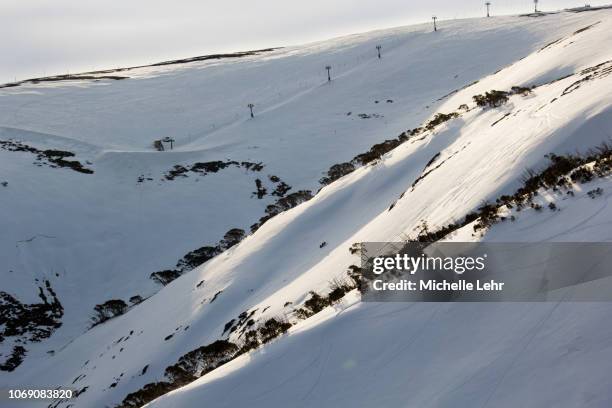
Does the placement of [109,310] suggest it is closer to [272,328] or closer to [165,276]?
[165,276]

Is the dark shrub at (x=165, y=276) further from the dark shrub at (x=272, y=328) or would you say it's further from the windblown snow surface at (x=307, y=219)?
the dark shrub at (x=272, y=328)

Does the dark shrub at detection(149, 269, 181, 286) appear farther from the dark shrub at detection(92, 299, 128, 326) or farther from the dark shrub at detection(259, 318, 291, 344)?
the dark shrub at detection(259, 318, 291, 344)

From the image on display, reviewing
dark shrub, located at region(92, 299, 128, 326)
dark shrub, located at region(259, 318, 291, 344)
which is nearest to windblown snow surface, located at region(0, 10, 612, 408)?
dark shrub, located at region(259, 318, 291, 344)

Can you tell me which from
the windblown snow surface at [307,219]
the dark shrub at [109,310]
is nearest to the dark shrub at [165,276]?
the windblown snow surface at [307,219]

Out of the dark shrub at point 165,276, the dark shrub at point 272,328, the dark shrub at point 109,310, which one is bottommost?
the dark shrub at point 109,310

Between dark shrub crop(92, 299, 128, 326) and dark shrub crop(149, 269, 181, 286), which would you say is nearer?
dark shrub crop(92, 299, 128, 326)

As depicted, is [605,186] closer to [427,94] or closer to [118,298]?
[118,298]

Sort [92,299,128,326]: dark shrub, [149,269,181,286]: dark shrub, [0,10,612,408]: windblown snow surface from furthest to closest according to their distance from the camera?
1. [149,269,181,286]: dark shrub
2. [92,299,128,326]: dark shrub
3. [0,10,612,408]: windblown snow surface

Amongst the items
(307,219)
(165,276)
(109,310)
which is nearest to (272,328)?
(307,219)
